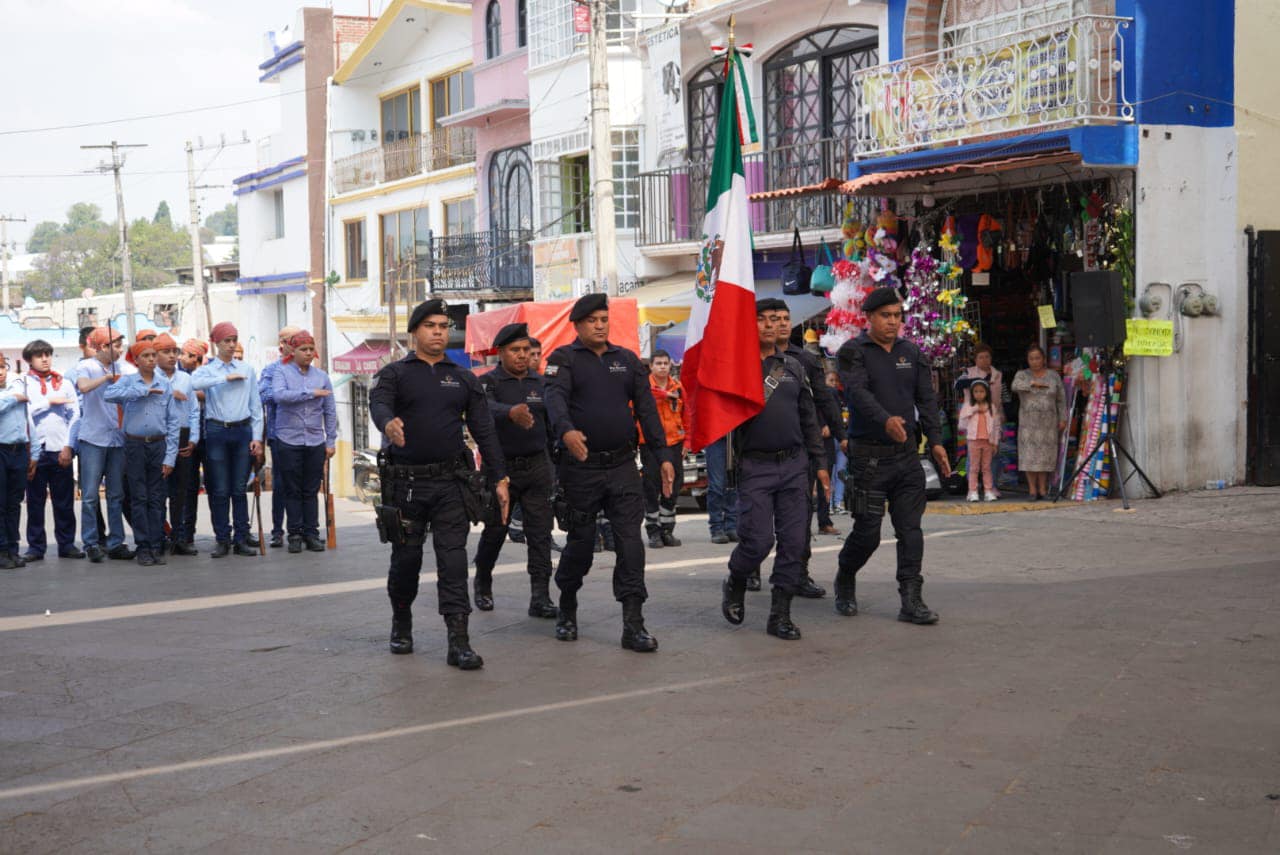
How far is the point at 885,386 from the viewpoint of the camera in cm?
932

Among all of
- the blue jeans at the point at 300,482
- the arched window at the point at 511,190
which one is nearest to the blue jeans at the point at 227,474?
the blue jeans at the point at 300,482

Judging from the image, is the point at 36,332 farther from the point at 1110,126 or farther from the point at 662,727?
the point at 662,727

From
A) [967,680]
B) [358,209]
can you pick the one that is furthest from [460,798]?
[358,209]

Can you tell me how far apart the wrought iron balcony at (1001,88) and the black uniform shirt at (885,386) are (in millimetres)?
6934

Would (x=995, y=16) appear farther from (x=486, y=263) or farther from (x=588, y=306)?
(x=486, y=263)

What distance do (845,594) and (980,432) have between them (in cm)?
737

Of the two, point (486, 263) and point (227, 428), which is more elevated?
point (486, 263)

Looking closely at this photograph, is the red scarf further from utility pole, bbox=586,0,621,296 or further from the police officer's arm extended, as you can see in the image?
utility pole, bbox=586,0,621,296

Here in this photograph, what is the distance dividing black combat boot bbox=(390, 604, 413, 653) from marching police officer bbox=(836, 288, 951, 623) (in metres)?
2.71

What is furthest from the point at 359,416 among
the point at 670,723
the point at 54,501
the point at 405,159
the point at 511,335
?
the point at 670,723

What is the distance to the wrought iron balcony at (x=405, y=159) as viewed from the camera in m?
33.8

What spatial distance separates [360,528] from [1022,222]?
26.6 feet

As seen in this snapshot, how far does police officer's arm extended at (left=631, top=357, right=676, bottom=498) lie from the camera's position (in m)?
8.84

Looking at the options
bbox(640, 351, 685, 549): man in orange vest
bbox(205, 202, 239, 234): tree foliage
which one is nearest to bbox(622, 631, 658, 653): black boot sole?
bbox(640, 351, 685, 549): man in orange vest
